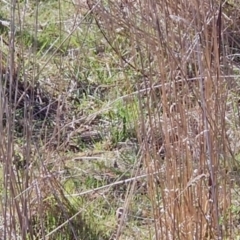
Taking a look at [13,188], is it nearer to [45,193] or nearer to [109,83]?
[45,193]

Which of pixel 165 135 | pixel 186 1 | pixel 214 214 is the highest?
pixel 186 1

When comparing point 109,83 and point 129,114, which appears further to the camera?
point 109,83

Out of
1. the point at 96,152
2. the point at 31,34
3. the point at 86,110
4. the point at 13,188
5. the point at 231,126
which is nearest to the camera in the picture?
the point at 13,188

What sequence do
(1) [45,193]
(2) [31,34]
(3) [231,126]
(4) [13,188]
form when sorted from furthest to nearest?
(2) [31,34]
(3) [231,126]
(1) [45,193]
(4) [13,188]

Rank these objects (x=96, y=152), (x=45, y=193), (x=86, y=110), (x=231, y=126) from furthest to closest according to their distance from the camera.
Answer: (x=86, y=110), (x=96, y=152), (x=231, y=126), (x=45, y=193)

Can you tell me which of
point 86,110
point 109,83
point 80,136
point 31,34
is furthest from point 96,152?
point 31,34

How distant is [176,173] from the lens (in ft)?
6.32

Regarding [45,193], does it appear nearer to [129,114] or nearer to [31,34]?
[129,114]

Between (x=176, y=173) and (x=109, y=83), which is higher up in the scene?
(x=109, y=83)

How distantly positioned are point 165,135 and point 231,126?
707mm

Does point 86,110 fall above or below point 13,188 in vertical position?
above

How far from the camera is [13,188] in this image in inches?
74.7

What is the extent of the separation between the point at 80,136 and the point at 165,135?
1.25m

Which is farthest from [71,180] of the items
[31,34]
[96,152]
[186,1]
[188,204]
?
[31,34]
